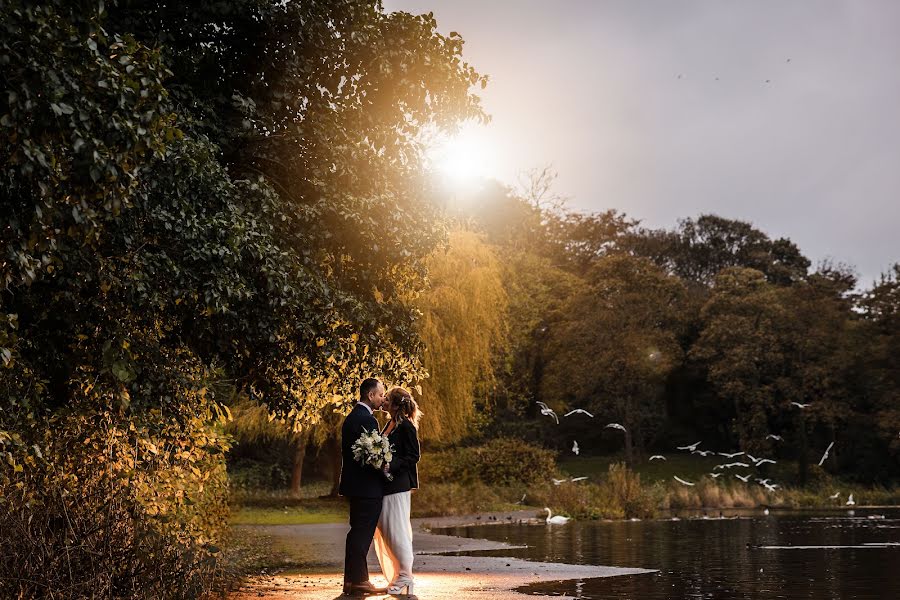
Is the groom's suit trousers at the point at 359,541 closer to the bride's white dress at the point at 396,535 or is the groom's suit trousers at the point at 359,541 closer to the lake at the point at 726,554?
the bride's white dress at the point at 396,535

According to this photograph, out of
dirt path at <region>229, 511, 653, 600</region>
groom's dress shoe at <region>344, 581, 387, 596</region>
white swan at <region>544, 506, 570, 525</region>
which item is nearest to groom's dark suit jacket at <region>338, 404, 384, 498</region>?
groom's dress shoe at <region>344, 581, 387, 596</region>

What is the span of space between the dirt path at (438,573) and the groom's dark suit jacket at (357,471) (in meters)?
1.11

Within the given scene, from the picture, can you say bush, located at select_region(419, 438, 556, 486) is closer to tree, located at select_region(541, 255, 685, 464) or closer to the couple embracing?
tree, located at select_region(541, 255, 685, 464)

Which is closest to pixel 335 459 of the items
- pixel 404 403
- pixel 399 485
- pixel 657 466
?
pixel 399 485

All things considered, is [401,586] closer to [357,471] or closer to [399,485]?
[399,485]

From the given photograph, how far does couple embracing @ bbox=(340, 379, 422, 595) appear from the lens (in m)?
12.0

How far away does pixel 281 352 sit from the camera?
43.2 feet

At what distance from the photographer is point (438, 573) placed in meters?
15.1

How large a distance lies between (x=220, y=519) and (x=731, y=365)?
45716 millimetres

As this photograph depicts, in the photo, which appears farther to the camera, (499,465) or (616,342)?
(616,342)

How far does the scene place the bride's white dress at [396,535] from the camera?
12453 mm

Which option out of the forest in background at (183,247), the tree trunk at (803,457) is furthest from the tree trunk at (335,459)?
the tree trunk at (803,457)

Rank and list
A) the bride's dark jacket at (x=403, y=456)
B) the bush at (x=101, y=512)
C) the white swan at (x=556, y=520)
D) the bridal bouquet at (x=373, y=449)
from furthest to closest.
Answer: the white swan at (x=556, y=520) < the bride's dark jacket at (x=403, y=456) < the bridal bouquet at (x=373, y=449) < the bush at (x=101, y=512)

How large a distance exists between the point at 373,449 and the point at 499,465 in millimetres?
30571
